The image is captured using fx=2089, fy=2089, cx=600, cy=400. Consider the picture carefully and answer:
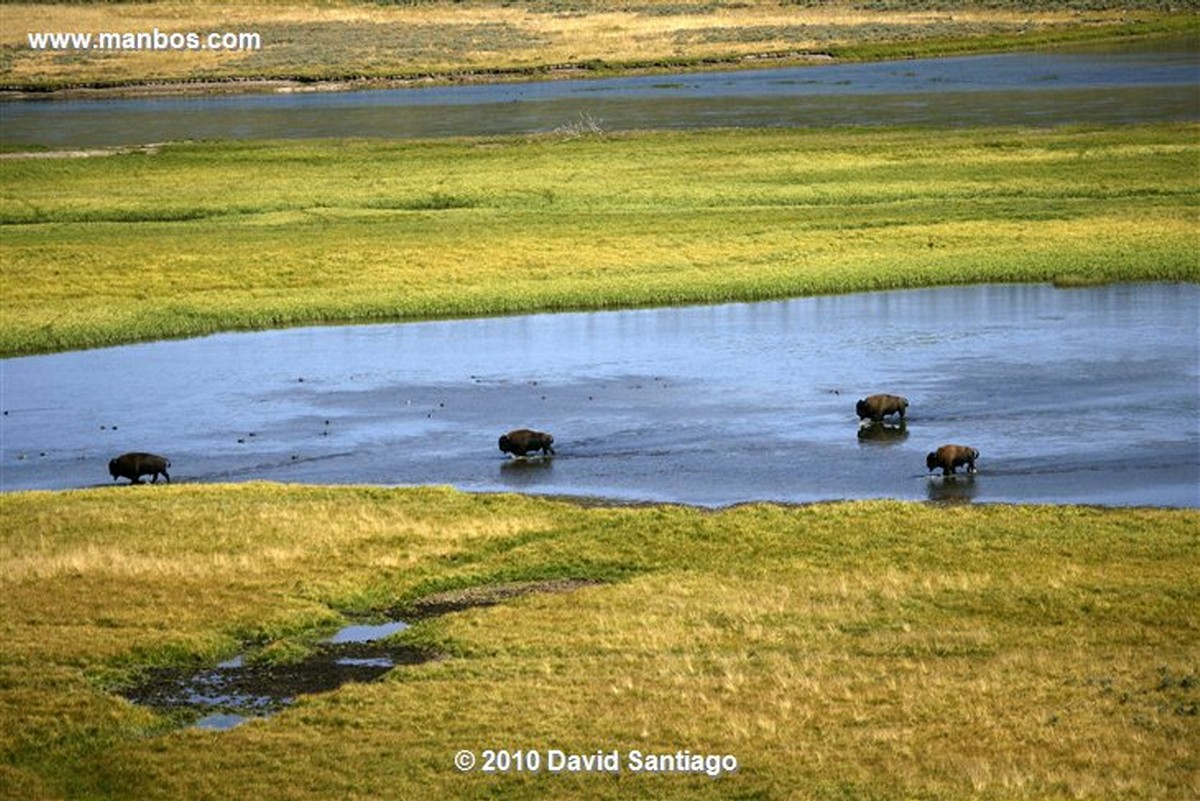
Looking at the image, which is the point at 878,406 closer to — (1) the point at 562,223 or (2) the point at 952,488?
(2) the point at 952,488

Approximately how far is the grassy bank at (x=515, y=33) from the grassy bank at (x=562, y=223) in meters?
49.0

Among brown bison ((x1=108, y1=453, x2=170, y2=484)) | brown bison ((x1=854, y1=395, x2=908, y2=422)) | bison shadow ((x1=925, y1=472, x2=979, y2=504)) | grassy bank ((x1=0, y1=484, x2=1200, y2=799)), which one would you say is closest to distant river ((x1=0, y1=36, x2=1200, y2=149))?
brown bison ((x1=854, y1=395, x2=908, y2=422))

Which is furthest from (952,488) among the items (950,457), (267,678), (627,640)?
(267,678)

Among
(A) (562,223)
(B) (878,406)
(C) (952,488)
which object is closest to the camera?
(C) (952,488)

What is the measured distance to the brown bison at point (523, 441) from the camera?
38594 millimetres

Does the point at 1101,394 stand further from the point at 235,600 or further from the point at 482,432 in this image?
the point at 235,600

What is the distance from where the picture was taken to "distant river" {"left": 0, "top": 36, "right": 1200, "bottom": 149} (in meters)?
101

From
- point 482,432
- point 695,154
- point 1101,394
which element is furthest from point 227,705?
point 695,154

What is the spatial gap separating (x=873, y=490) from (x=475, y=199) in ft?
139

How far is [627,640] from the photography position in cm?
2591

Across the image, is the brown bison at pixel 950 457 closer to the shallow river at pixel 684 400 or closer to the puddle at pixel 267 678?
the shallow river at pixel 684 400

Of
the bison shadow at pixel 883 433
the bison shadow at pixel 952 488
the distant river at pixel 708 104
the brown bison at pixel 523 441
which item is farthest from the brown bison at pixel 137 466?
the distant river at pixel 708 104

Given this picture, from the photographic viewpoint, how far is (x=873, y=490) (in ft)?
116

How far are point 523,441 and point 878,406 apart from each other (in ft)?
22.8
